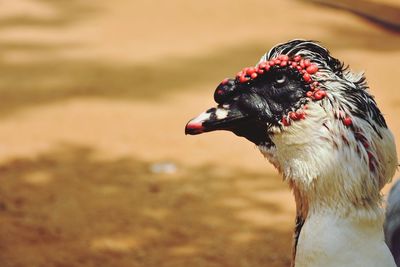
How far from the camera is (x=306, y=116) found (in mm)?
2127

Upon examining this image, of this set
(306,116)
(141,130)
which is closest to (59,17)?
(141,130)

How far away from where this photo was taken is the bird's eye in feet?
7.23

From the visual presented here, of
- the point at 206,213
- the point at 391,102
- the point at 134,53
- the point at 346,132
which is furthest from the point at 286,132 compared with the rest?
the point at 134,53

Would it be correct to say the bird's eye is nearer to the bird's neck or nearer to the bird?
the bird

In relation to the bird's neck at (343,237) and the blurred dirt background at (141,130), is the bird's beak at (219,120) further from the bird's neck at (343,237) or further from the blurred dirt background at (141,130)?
the blurred dirt background at (141,130)

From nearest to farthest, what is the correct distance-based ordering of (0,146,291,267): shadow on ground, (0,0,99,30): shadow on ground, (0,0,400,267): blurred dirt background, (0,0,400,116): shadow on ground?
1. (0,146,291,267): shadow on ground
2. (0,0,400,267): blurred dirt background
3. (0,0,400,116): shadow on ground
4. (0,0,99,30): shadow on ground

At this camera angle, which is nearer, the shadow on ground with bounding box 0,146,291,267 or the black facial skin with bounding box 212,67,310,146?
the black facial skin with bounding box 212,67,310,146

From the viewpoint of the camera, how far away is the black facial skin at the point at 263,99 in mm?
2184

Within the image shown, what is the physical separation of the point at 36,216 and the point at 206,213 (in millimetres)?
1118

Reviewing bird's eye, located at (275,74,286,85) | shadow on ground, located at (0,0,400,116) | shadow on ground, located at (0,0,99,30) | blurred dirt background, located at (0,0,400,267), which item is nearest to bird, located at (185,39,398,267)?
bird's eye, located at (275,74,286,85)

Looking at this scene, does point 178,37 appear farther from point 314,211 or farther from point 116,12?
point 314,211

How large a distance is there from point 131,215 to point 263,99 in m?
2.78

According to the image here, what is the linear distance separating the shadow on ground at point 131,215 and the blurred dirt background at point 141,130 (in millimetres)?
12

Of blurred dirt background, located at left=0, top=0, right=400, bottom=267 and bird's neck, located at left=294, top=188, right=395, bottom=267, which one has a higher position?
blurred dirt background, located at left=0, top=0, right=400, bottom=267
